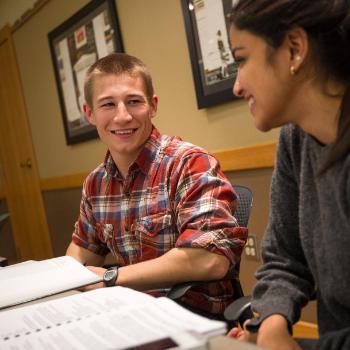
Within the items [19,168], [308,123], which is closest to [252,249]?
[308,123]

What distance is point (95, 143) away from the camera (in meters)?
3.53

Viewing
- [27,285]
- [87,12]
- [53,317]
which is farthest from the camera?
[87,12]

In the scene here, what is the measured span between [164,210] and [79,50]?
7.73ft

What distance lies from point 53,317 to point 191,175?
0.65 meters

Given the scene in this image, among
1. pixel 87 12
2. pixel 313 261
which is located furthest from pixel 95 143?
pixel 313 261

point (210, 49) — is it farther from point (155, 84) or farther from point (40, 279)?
point (40, 279)

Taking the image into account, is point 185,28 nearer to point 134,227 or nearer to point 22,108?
point 134,227

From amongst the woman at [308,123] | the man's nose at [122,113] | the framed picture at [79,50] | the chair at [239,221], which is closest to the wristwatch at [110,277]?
the chair at [239,221]

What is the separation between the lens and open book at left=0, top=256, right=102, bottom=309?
3.51 feet

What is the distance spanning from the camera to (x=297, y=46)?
89 centimetres

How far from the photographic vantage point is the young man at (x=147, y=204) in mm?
1272

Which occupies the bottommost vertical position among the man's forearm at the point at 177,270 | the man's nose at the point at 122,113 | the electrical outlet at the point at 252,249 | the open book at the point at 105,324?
the electrical outlet at the point at 252,249

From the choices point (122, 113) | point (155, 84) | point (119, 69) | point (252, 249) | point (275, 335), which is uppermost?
point (155, 84)

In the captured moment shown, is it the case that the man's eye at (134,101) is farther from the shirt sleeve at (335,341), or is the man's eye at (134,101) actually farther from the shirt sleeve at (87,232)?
the shirt sleeve at (335,341)
